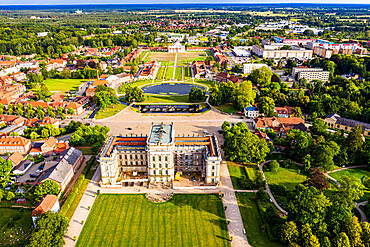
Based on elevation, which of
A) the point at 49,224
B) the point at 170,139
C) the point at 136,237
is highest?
the point at 170,139

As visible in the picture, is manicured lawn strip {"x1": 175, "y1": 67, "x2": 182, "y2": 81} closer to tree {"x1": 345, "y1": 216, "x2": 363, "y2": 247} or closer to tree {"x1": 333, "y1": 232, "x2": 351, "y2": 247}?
tree {"x1": 345, "y1": 216, "x2": 363, "y2": 247}

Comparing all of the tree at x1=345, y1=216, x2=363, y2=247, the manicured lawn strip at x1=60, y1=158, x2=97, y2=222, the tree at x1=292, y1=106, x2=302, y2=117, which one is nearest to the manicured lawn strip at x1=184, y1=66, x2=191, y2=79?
the tree at x1=292, y1=106, x2=302, y2=117

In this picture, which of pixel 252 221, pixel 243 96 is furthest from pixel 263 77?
pixel 252 221

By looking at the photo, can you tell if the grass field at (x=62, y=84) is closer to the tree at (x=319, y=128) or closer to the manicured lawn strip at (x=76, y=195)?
the manicured lawn strip at (x=76, y=195)

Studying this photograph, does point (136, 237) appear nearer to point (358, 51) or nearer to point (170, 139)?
point (170, 139)

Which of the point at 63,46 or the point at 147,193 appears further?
the point at 63,46

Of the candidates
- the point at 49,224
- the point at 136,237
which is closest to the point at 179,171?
the point at 136,237
